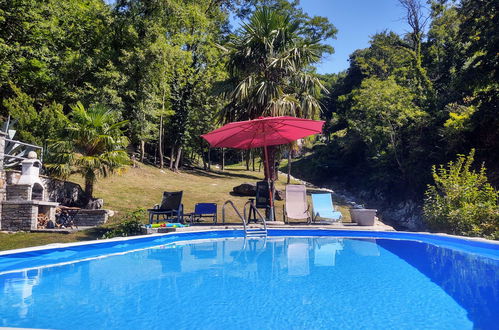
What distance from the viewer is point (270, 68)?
39.9 ft

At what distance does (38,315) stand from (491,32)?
673 inches

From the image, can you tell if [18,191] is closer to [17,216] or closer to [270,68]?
[17,216]

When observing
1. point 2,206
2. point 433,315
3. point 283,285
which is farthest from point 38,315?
point 2,206

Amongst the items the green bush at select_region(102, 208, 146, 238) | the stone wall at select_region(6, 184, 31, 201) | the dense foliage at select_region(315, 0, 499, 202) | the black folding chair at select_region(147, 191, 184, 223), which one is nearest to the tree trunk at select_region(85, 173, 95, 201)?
the stone wall at select_region(6, 184, 31, 201)

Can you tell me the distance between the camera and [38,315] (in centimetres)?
367

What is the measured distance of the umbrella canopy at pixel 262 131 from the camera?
9383 mm

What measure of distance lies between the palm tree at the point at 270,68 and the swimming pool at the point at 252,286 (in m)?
5.08

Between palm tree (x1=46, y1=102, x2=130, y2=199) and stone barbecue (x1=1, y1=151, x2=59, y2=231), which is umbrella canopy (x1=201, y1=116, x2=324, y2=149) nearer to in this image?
palm tree (x1=46, y1=102, x2=130, y2=199)

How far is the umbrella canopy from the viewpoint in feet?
30.8

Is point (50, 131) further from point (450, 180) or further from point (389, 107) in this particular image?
point (389, 107)

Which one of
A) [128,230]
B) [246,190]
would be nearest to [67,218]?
[128,230]

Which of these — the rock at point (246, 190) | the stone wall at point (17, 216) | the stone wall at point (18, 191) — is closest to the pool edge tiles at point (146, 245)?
the stone wall at point (17, 216)

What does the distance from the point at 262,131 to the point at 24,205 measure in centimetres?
661

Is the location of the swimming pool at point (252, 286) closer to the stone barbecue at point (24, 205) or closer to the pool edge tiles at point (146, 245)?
the pool edge tiles at point (146, 245)
